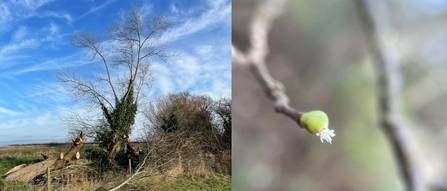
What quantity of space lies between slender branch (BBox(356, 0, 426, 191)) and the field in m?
2.89

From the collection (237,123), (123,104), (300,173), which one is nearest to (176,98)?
(123,104)

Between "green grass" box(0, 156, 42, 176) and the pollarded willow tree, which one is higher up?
the pollarded willow tree

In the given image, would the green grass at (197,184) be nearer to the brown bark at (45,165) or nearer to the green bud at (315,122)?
the brown bark at (45,165)

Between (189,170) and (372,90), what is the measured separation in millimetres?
3629

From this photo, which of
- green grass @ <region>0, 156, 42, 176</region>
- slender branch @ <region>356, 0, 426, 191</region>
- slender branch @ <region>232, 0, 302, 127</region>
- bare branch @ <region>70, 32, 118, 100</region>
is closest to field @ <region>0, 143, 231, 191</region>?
green grass @ <region>0, 156, 42, 176</region>

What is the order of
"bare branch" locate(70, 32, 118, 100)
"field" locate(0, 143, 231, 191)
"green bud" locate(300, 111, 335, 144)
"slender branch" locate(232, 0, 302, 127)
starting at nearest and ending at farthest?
"green bud" locate(300, 111, 335, 144) → "slender branch" locate(232, 0, 302, 127) → "field" locate(0, 143, 231, 191) → "bare branch" locate(70, 32, 118, 100)

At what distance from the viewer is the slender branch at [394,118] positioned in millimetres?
746

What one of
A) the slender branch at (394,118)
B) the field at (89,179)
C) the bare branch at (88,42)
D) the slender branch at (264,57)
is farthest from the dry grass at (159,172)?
the slender branch at (394,118)

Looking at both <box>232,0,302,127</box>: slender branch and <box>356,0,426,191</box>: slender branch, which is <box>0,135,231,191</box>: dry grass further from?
<box>356,0,426,191</box>: slender branch

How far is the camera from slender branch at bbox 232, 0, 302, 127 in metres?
0.72

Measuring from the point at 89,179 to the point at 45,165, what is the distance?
1.75ft

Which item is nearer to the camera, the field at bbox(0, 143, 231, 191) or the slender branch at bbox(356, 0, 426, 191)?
the slender branch at bbox(356, 0, 426, 191)

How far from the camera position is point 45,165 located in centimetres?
335

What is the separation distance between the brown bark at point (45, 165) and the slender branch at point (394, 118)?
3.59 metres
